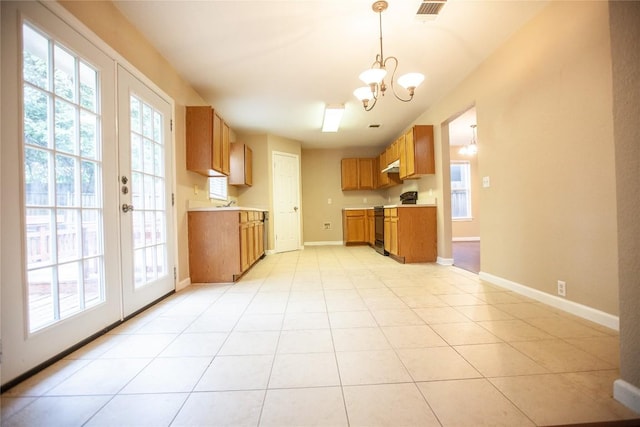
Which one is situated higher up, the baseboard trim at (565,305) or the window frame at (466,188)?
the window frame at (466,188)

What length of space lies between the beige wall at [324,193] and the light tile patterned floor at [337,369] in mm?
4818

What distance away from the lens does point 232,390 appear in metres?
1.29

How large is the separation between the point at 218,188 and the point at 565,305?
4680 millimetres

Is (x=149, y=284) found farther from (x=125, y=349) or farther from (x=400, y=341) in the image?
(x=400, y=341)

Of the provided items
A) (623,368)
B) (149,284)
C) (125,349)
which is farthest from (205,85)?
(623,368)

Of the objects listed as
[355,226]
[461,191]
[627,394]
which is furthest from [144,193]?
[461,191]

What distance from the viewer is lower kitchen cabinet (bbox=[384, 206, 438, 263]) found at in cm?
447

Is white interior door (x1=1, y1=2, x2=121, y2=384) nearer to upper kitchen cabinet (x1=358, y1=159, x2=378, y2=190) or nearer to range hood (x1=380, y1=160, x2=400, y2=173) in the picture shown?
range hood (x1=380, y1=160, x2=400, y2=173)

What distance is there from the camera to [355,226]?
6.98m

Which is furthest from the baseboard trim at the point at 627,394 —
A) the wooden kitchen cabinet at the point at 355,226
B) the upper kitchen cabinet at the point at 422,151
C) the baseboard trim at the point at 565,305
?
the wooden kitchen cabinet at the point at 355,226

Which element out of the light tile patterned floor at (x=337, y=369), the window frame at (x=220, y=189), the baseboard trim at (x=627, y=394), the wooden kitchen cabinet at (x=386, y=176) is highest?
the wooden kitchen cabinet at (x=386, y=176)

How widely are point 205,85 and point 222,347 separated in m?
3.28

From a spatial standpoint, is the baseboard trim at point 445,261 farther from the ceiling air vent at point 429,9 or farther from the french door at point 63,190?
the french door at point 63,190

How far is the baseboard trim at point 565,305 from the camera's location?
1.88 meters
